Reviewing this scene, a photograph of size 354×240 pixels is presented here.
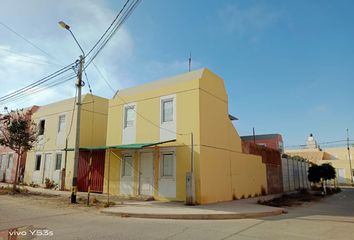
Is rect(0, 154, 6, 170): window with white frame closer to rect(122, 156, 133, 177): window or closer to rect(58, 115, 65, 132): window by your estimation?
rect(58, 115, 65, 132): window

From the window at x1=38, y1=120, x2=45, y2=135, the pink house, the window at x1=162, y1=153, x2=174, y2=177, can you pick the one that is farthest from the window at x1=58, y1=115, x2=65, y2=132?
the window at x1=162, y1=153, x2=174, y2=177

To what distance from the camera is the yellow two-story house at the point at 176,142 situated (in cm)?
1538

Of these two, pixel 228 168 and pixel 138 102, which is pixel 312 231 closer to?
pixel 228 168

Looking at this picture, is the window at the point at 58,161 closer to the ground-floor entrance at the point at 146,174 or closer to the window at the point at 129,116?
the window at the point at 129,116

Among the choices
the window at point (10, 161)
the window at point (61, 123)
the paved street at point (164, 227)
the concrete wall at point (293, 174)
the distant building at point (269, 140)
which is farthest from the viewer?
the distant building at point (269, 140)

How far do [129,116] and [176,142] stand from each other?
4.58 meters

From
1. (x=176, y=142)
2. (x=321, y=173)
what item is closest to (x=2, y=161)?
(x=176, y=142)

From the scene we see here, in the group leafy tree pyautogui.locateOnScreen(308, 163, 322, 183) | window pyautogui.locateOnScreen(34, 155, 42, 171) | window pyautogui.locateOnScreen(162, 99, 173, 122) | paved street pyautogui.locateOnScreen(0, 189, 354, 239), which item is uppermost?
window pyautogui.locateOnScreen(162, 99, 173, 122)

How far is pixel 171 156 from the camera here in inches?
635

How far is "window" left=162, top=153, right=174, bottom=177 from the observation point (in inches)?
631

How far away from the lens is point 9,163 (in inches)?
1155

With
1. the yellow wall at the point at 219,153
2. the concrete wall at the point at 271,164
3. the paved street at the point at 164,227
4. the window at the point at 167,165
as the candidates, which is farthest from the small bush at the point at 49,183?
the concrete wall at the point at 271,164

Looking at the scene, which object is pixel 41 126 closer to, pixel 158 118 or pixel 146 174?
pixel 146 174

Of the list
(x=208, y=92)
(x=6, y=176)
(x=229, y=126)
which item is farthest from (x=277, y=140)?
(x=6, y=176)
